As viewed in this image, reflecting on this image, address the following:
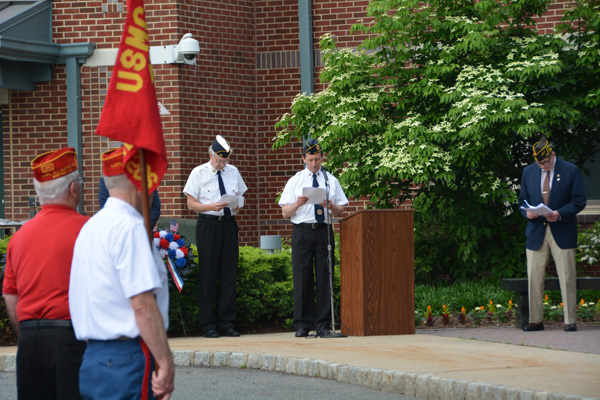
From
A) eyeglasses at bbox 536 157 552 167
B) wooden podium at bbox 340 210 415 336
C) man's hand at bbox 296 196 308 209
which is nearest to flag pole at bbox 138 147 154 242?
man's hand at bbox 296 196 308 209

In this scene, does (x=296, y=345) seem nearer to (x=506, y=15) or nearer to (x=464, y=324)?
(x=464, y=324)

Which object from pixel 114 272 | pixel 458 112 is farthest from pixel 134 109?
pixel 458 112

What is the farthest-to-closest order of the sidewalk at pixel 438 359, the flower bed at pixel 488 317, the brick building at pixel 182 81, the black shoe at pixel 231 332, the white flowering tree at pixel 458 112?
the brick building at pixel 182 81, the white flowering tree at pixel 458 112, the flower bed at pixel 488 317, the black shoe at pixel 231 332, the sidewalk at pixel 438 359

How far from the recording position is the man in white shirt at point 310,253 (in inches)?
416

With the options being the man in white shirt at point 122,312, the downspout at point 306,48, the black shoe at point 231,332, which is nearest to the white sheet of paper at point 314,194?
the black shoe at point 231,332

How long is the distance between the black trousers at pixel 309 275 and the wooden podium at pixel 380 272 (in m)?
0.28

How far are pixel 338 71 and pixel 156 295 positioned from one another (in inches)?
384

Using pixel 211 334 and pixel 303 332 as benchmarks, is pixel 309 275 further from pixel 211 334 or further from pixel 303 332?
pixel 211 334

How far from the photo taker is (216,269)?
10875mm

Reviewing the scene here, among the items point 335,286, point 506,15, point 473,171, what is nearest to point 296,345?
point 335,286

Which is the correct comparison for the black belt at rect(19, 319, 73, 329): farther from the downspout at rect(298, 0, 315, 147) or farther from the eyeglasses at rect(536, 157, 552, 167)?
the downspout at rect(298, 0, 315, 147)

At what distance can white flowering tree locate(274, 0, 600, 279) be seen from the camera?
41.7ft

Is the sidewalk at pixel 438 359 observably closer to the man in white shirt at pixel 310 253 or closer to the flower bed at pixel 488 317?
the man in white shirt at pixel 310 253

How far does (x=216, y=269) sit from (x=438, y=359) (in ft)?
11.0
